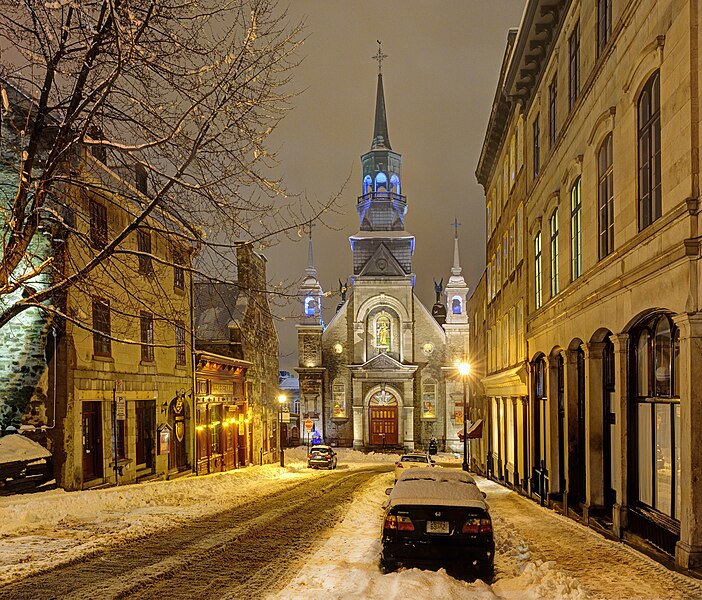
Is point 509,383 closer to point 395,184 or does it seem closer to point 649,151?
point 649,151

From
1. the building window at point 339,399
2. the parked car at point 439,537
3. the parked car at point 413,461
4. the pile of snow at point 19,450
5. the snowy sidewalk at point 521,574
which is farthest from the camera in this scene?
the building window at point 339,399

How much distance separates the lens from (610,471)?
14586 millimetres

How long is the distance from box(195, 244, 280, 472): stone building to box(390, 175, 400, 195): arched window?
29.2 meters

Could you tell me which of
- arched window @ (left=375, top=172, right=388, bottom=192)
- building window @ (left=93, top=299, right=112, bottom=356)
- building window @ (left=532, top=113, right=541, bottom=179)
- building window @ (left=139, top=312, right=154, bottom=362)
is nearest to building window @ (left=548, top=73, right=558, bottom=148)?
building window @ (left=532, top=113, right=541, bottom=179)

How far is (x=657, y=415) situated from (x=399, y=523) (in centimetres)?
433

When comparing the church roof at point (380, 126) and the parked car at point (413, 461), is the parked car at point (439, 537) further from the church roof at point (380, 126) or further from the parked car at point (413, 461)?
the church roof at point (380, 126)

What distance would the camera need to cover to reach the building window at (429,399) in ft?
205

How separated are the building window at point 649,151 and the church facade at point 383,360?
50039 millimetres

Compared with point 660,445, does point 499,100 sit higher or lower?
higher

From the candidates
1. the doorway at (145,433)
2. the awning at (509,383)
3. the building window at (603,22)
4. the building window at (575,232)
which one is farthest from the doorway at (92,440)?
the building window at (603,22)

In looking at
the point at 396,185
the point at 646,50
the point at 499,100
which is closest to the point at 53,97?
the point at 646,50

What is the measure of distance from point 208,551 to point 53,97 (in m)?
7.56

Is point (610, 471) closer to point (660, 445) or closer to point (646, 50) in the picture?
point (660, 445)

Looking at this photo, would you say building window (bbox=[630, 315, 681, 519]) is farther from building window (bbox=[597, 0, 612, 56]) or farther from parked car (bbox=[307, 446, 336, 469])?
parked car (bbox=[307, 446, 336, 469])
